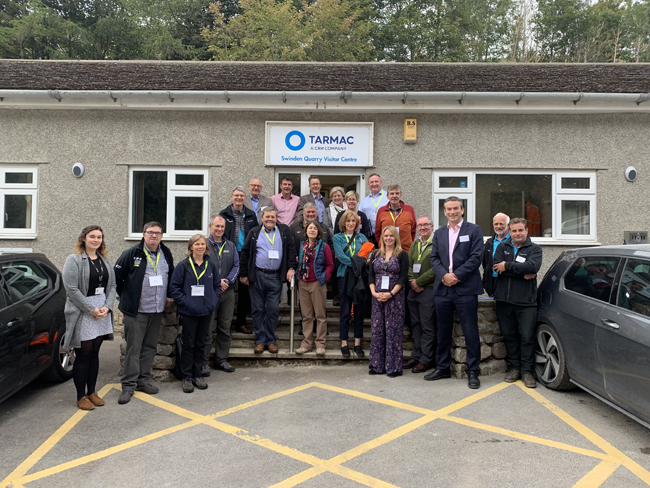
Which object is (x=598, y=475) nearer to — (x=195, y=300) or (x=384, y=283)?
(x=384, y=283)

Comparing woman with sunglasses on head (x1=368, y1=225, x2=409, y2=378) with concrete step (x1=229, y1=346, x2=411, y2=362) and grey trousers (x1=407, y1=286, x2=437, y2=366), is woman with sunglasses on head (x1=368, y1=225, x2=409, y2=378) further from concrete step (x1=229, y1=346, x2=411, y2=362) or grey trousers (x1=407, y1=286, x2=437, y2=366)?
concrete step (x1=229, y1=346, x2=411, y2=362)

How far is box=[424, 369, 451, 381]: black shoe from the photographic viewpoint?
562 centimetres

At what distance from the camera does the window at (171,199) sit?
27.1 ft

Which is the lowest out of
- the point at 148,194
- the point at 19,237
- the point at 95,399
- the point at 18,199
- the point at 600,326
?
the point at 95,399

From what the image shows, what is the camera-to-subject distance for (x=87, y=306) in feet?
14.9

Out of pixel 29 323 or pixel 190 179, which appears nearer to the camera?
pixel 29 323

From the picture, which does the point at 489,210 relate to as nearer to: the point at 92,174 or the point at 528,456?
the point at 528,456

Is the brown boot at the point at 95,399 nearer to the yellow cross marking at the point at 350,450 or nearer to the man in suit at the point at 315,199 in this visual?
the yellow cross marking at the point at 350,450

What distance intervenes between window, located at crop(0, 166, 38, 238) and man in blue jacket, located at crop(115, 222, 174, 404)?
4.49 m

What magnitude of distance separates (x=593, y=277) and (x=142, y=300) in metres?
4.67

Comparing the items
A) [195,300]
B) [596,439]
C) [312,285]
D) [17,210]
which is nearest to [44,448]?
[195,300]

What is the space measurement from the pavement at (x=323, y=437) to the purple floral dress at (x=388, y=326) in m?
0.28

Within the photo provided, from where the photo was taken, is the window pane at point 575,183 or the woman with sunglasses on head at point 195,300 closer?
the woman with sunglasses on head at point 195,300

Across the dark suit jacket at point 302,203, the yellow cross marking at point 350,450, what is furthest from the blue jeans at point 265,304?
the yellow cross marking at point 350,450
